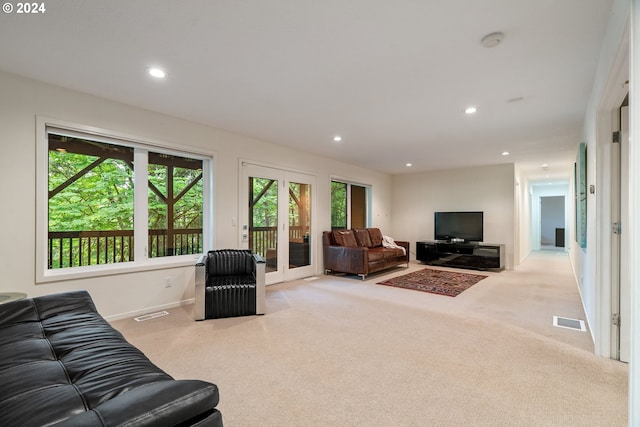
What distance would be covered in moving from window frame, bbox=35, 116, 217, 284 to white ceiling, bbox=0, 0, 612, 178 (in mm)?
404

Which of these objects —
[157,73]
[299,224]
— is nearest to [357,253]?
[299,224]

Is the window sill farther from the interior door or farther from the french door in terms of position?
the interior door

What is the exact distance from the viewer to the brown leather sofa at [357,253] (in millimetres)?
5488

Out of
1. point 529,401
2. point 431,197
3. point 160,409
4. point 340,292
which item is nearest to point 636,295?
point 529,401

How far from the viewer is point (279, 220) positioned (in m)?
5.20

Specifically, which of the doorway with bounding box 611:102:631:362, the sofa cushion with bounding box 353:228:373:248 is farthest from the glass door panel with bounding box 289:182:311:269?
the doorway with bounding box 611:102:631:362

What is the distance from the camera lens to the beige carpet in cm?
174

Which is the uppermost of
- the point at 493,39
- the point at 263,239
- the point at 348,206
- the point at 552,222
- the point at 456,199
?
the point at 493,39

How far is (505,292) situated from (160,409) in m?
4.98

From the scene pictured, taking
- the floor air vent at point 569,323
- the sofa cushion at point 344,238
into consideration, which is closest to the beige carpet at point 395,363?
the floor air vent at point 569,323

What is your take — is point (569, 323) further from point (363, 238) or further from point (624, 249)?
point (363, 238)

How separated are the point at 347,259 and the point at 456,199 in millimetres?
3606

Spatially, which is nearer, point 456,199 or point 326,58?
point 326,58

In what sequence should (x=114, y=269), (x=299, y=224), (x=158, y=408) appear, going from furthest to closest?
1. (x=299, y=224)
2. (x=114, y=269)
3. (x=158, y=408)
